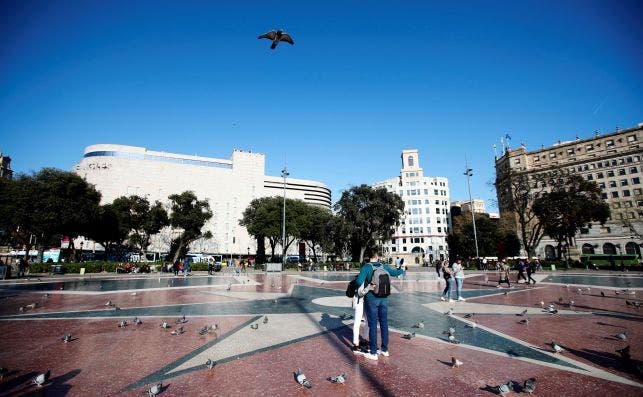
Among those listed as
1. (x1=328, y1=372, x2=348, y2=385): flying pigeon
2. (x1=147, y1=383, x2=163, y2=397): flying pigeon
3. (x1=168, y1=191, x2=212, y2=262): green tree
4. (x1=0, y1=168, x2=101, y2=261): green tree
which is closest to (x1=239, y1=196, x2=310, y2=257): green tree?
(x1=168, y1=191, x2=212, y2=262): green tree

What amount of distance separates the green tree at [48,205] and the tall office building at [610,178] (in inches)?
2727

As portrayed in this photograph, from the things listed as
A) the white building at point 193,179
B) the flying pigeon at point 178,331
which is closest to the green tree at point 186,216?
the flying pigeon at point 178,331

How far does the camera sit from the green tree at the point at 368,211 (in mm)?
48938

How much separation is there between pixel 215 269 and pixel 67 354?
1655 inches

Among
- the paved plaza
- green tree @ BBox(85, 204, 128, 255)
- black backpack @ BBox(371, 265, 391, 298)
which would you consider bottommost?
the paved plaza

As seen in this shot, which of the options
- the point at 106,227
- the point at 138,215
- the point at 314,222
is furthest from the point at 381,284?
the point at 106,227

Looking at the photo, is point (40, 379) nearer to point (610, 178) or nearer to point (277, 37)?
point (277, 37)

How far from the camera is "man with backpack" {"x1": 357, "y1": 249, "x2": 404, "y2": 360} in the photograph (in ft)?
18.5

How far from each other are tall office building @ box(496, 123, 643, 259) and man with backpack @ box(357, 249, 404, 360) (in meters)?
62.9

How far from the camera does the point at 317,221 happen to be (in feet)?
192

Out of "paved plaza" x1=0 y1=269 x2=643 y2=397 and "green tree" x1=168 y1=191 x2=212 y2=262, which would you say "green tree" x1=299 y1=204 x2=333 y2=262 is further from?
"paved plaza" x1=0 y1=269 x2=643 y2=397

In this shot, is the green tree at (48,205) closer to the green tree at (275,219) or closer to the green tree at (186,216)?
the green tree at (186,216)

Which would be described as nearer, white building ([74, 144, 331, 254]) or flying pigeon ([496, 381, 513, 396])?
flying pigeon ([496, 381, 513, 396])

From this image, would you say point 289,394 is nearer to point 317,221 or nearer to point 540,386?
point 540,386
